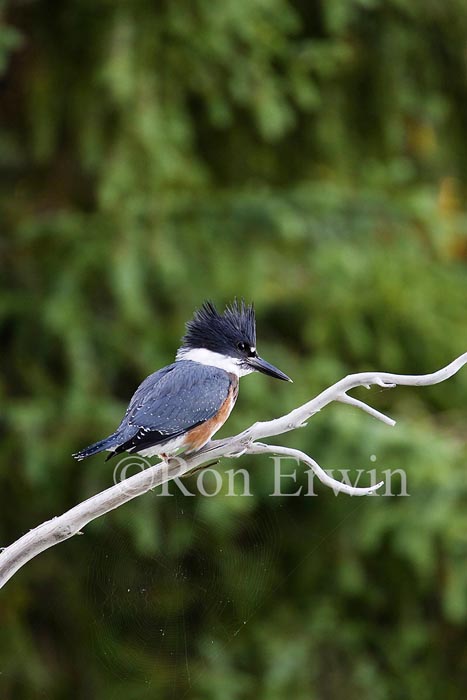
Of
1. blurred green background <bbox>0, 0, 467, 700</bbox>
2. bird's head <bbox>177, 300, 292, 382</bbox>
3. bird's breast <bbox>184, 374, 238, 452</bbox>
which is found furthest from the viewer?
blurred green background <bbox>0, 0, 467, 700</bbox>

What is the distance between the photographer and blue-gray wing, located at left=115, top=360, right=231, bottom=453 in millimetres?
1860

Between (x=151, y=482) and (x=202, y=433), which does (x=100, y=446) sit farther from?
(x=202, y=433)

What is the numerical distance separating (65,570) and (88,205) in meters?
2.11

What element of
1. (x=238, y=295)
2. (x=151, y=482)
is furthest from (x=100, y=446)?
(x=238, y=295)

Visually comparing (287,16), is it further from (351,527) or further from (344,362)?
(351,527)

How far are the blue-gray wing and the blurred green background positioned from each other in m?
2.39

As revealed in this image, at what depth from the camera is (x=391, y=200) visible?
549cm

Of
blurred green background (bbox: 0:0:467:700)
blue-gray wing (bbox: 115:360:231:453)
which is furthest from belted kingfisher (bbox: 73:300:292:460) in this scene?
blurred green background (bbox: 0:0:467:700)

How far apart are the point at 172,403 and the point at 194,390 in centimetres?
9

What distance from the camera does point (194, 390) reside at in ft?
6.85

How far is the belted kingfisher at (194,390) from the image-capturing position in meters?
1.88

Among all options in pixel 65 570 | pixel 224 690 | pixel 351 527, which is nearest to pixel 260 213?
pixel 351 527

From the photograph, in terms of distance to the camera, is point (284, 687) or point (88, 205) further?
point (88, 205)

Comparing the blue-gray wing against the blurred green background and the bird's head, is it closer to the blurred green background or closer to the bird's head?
the bird's head
